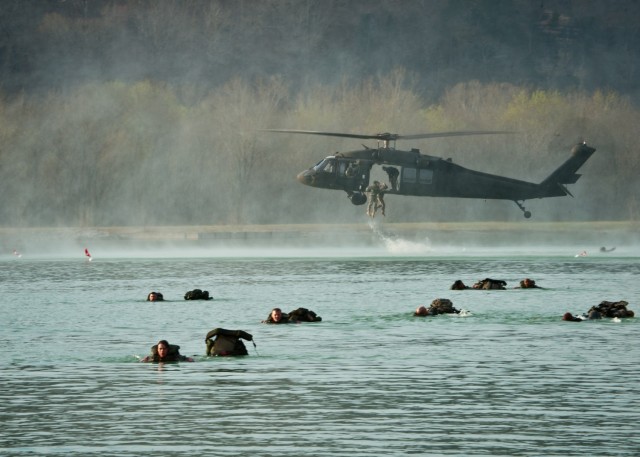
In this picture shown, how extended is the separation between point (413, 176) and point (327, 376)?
53.2m

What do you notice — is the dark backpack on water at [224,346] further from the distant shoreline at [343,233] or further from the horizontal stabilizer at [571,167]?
the distant shoreline at [343,233]

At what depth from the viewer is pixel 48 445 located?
101ft

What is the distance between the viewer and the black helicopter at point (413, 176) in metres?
91.6

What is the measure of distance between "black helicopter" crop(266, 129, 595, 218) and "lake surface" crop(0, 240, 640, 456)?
13841 millimetres

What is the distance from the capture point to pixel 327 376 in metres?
41.0

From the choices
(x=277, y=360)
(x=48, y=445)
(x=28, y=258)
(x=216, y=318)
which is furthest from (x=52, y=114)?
(x=48, y=445)

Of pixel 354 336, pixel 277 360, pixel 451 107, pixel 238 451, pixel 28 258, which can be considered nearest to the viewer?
pixel 238 451

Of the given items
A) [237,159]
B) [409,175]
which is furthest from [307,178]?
[237,159]

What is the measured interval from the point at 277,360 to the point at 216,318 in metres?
16.5

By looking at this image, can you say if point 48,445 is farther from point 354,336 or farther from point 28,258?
point 28,258

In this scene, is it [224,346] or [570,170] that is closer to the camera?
[224,346]

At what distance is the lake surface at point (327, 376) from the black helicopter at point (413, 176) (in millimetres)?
13841

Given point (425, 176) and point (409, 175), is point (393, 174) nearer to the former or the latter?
point (409, 175)

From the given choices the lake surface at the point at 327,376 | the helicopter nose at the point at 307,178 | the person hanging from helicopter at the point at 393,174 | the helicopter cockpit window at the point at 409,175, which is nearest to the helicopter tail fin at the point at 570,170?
the helicopter cockpit window at the point at 409,175
